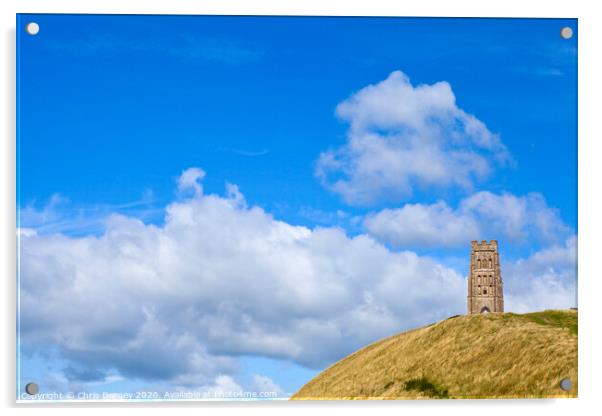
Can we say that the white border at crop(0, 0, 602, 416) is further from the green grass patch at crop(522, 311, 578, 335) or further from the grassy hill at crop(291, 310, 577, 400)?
the green grass patch at crop(522, 311, 578, 335)

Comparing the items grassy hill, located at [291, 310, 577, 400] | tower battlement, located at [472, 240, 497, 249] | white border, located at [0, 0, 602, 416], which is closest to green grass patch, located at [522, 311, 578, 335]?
grassy hill, located at [291, 310, 577, 400]

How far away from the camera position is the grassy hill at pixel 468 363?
18.2 meters

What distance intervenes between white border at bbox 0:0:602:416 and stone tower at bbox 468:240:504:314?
1599mm

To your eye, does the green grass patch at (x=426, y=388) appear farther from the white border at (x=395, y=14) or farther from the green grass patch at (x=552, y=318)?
the green grass patch at (x=552, y=318)

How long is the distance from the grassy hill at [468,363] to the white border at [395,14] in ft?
0.75

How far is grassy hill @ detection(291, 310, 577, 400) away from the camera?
59.9 ft

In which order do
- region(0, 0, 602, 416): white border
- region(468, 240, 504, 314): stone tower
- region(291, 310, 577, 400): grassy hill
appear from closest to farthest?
region(0, 0, 602, 416): white border
region(291, 310, 577, 400): grassy hill
region(468, 240, 504, 314): stone tower

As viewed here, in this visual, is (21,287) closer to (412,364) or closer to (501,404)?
(412,364)

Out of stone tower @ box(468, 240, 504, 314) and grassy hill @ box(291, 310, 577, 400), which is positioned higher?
stone tower @ box(468, 240, 504, 314)

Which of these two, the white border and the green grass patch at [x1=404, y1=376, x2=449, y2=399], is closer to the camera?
the white border

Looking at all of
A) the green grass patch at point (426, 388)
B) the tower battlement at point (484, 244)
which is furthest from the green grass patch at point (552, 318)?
the green grass patch at point (426, 388)

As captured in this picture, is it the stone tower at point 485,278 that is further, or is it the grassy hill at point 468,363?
the stone tower at point 485,278
